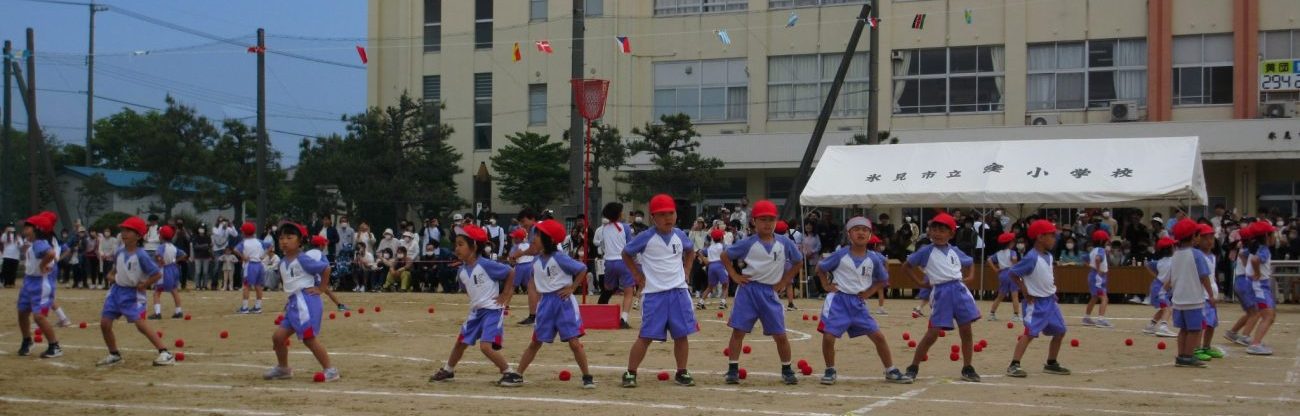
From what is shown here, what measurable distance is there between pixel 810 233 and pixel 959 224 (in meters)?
→ 3.16

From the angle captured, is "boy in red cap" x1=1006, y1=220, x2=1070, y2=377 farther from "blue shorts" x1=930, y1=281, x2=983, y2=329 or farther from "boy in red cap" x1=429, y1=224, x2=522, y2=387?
"boy in red cap" x1=429, y1=224, x2=522, y2=387

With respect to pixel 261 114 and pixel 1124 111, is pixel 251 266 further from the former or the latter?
pixel 1124 111

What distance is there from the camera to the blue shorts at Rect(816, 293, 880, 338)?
39.1 ft

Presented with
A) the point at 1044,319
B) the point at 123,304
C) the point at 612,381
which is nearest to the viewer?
the point at 612,381

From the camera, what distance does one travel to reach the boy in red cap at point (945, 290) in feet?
40.6

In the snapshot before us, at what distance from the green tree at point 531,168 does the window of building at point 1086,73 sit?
585 inches

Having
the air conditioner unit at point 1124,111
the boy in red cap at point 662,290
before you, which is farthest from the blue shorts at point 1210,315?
the air conditioner unit at point 1124,111

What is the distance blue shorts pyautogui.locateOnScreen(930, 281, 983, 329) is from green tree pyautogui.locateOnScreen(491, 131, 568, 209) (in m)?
29.9

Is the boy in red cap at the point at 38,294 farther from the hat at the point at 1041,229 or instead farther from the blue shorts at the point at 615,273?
the hat at the point at 1041,229

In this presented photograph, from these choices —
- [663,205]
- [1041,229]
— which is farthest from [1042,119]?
[663,205]

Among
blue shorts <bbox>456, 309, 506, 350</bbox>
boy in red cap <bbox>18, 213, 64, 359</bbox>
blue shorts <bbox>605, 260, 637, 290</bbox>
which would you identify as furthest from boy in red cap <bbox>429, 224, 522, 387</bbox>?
blue shorts <bbox>605, 260, 637, 290</bbox>

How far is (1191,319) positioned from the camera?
13695 mm

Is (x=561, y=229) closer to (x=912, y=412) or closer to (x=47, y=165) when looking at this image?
(x=912, y=412)

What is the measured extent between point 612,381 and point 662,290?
1.11 meters
